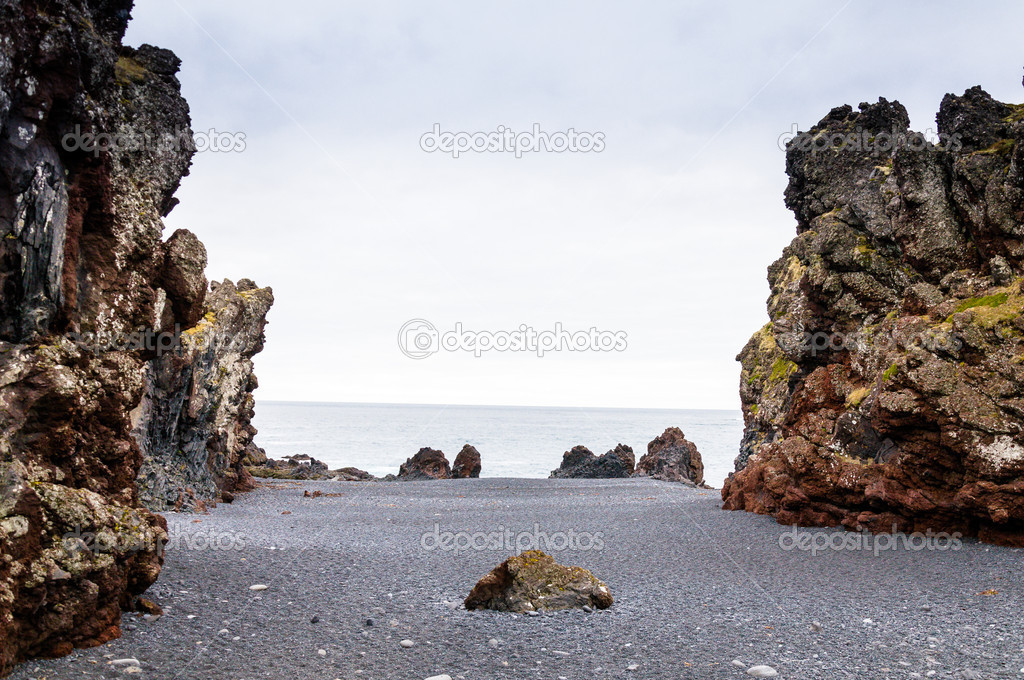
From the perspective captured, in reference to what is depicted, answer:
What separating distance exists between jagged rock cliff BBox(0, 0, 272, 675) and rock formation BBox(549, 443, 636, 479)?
3493cm

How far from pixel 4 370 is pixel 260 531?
33.2 ft

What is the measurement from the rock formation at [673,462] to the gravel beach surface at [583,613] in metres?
22.6

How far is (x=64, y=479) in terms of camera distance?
7113mm

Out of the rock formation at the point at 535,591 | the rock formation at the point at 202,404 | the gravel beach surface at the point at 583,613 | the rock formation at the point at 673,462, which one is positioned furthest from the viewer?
the rock formation at the point at 673,462

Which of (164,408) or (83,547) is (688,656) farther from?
(164,408)

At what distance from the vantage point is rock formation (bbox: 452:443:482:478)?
41719mm

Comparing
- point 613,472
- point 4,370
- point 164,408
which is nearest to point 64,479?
point 4,370
